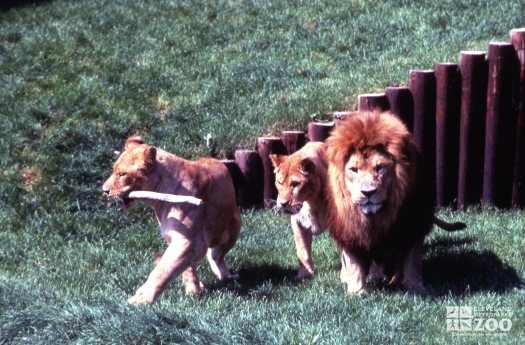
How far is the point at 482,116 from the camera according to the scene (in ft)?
28.8

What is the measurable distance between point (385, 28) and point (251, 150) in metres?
3.22

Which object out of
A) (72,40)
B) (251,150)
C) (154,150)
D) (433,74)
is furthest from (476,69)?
(72,40)

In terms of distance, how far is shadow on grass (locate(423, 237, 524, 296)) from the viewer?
22.1 ft

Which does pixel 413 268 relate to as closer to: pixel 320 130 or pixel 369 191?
pixel 369 191

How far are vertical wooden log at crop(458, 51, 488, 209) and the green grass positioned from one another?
273 mm

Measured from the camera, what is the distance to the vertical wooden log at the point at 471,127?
869cm

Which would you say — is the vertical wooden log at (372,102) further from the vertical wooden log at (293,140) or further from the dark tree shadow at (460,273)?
the dark tree shadow at (460,273)

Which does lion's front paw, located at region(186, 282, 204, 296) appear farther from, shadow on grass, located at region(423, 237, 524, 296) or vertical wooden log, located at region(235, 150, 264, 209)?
vertical wooden log, located at region(235, 150, 264, 209)

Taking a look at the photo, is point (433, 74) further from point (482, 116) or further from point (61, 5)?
point (61, 5)

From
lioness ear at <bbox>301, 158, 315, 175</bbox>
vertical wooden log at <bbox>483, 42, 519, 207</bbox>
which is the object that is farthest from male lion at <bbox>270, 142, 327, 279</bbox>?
vertical wooden log at <bbox>483, 42, 519, 207</bbox>

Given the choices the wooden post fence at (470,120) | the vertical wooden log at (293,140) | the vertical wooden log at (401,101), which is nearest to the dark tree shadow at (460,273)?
the wooden post fence at (470,120)

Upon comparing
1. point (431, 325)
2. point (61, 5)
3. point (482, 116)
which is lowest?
point (431, 325)

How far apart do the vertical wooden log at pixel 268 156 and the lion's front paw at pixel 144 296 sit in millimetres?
2555

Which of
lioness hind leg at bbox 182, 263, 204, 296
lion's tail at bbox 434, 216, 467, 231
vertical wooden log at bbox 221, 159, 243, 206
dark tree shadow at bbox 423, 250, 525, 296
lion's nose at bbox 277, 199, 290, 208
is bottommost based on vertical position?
dark tree shadow at bbox 423, 250, 525, 296
